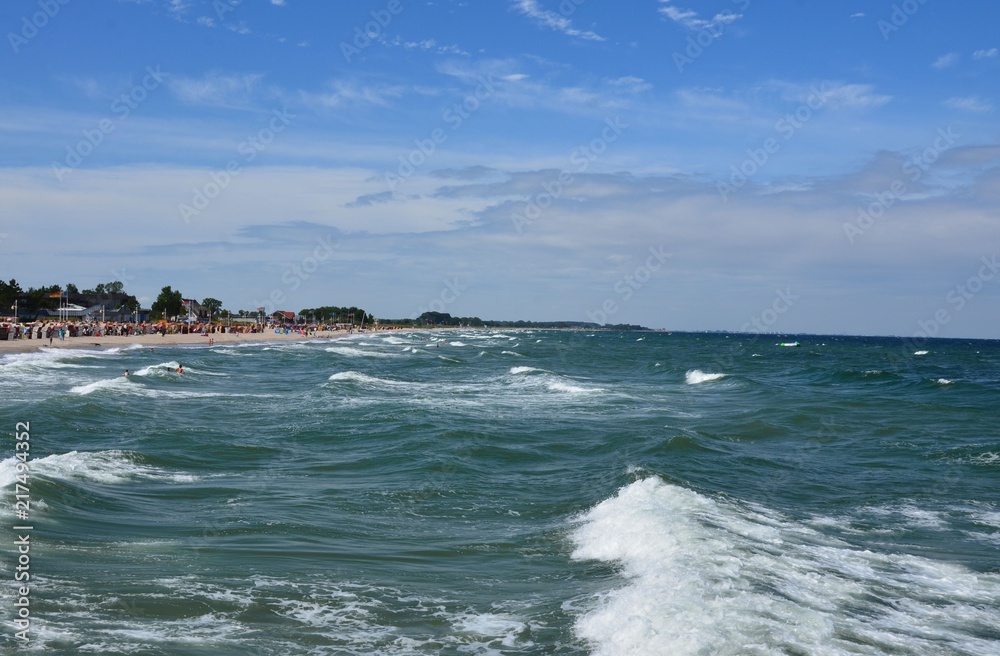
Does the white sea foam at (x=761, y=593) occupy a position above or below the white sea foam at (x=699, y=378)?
below

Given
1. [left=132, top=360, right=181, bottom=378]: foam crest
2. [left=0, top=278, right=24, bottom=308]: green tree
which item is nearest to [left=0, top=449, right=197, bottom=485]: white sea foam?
[left=132, top=360, right=181, bottom=378]: foam crest

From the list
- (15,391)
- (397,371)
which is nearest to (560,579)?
(15,391)

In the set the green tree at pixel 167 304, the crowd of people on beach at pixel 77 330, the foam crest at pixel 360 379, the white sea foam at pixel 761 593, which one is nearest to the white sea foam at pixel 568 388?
the foam crest at pixel 360 379

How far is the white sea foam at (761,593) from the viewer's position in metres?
8.31

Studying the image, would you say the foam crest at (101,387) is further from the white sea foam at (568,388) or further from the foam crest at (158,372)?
the white sea foam at (568,388)

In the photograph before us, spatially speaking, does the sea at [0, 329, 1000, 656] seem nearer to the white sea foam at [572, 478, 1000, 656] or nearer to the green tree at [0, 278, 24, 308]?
the white sea foam at [572, 478, 1000, 656]

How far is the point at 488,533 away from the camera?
12.8 meters

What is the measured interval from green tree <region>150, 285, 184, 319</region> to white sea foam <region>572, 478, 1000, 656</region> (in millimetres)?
159308

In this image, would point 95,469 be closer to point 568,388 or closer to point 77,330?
point 568,388

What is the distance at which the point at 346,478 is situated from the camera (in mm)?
17000

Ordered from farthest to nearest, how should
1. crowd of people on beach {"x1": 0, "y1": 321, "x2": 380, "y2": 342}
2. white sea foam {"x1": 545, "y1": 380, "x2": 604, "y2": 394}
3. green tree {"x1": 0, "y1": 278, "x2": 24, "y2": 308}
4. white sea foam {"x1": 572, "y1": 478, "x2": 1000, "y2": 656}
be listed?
green tree {"x1": 0, "y1": 278, "x2": 24, "y2": 308}, crowd of people on beach {"x1": 0, "y1": 321, "x2": 380, "y2": 342}, white sea foam {"x1": 545, "y1": 380, "x2": 604, "y2": 394}, white sea foam {"x1": 572, "y1": 478, "x2": 1000, "y2": 656}

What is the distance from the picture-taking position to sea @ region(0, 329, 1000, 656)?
852 cm

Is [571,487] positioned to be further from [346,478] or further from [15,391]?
[15,391]

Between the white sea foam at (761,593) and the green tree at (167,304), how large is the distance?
159308mm
